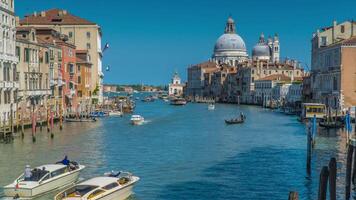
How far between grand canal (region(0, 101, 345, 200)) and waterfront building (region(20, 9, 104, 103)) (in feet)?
79.7

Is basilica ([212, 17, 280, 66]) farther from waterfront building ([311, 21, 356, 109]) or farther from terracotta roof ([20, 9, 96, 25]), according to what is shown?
terracotta roof ([20, 9, 96, 25])

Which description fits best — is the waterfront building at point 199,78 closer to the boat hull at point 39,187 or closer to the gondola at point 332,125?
the gondola at point 332,125


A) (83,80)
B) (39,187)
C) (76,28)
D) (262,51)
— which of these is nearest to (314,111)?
(83,80)

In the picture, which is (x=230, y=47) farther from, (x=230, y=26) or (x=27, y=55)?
(x=27, y=55)

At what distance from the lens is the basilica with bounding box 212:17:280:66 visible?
14038 centimetres

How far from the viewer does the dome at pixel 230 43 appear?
149500mm

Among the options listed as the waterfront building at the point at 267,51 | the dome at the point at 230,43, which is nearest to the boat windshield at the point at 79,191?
the waterfront building at the point at 267,51

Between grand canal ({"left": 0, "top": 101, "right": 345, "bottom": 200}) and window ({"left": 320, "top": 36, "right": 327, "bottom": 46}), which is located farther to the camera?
window ({"left": 320, "top": 36, "right": 327, "bottom": 46})

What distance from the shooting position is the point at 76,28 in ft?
199

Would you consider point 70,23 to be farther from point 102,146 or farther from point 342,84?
point 102,146

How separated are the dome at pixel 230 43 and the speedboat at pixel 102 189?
135 meters

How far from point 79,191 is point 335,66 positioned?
38.5m

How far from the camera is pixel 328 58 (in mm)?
51156

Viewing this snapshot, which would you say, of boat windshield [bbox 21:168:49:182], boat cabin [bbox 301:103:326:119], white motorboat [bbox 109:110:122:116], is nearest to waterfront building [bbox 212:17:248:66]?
white motorboat [bbox 109:110:122:116]
